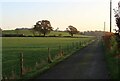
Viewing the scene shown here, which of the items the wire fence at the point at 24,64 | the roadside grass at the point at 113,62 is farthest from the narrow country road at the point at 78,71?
the wire fence at the point at 24,64

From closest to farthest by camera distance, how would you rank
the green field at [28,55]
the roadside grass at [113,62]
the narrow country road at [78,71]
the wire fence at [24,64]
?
the narrow country road at [78,71] < the roadside grass at [113,62] < the wire fence at [24,64] < the green field at [28,55]

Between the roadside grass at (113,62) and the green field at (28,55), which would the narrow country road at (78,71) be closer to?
the roadside grass at (113,62)

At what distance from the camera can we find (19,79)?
13.7 m

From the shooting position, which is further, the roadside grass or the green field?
the green field

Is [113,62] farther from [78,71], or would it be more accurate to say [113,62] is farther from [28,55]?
[28,55]

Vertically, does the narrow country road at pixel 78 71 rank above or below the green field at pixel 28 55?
above

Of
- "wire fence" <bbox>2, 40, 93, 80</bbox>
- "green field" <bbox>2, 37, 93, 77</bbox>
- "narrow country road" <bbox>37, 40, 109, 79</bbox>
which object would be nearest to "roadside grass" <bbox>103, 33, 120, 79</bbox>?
"narrow country road" <bbox>37, 40, 109, 79</bbox>

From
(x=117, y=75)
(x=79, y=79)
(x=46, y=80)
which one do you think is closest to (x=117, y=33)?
(x=117, y=75)

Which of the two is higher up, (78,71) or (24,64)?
(78,71)

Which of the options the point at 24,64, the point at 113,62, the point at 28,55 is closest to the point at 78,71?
the point at 113,62

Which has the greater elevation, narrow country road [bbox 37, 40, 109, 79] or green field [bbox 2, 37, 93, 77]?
narrow country road [bbox 37, 40, 109, 79]

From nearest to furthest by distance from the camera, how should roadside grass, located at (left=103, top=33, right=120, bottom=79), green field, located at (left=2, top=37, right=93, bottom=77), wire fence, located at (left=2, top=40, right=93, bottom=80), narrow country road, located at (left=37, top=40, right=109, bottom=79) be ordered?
narrow country road, located at (left=37, top=40, right=109, bottom=79) → roadside grass, located at (left=103, top=33, right=120, bottom=79) → wire fence, located at (left=2, top=40, right=93, bottom=80) → green field, located at (left=2, top=37, right=93, bottom=77)

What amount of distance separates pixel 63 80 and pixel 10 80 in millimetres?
2251

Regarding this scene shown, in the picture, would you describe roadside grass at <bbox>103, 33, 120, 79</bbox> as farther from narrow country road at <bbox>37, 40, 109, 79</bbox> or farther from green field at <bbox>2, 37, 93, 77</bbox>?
A: green field at <bbox>2, 37, 93, 77</bbox>
